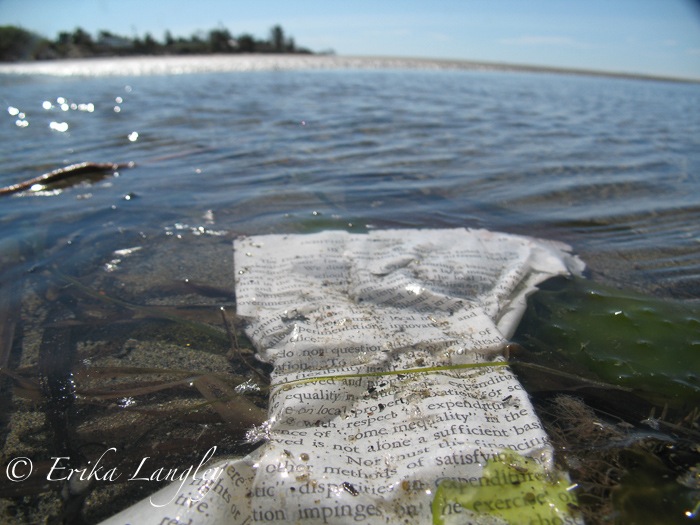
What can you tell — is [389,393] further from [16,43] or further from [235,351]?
[16,43]

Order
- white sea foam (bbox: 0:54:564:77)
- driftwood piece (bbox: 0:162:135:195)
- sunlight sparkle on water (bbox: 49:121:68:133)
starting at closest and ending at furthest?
1. driftwood piece (bbox: 0:162:135:195)
2. sunlight sparkle on water (bbox: 49:121:68:133)
3. white sea foam (bbox: 0:54:564:77)

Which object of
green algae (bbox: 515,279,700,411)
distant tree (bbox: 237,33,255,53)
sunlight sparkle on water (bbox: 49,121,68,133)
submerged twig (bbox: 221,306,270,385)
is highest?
distant tree (bbox: 237,33,255,53)

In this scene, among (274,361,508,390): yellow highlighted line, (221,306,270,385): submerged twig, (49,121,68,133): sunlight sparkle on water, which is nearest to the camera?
(274,361,508,390): yellow highlighted line

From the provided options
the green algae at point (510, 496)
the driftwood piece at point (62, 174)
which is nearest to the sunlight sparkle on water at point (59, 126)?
the driftwood piece at point (62, 174)

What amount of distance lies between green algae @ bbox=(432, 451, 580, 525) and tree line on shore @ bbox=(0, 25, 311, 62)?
31.4m

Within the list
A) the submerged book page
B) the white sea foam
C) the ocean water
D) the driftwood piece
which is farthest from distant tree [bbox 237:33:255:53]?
the submerged book page

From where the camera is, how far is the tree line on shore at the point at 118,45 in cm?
2519

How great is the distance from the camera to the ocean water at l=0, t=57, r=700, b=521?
151 cm

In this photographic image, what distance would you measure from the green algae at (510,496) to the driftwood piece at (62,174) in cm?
339

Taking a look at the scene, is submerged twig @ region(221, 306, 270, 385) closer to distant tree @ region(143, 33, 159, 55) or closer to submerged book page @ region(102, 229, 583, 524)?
submerged book page @ region(102, 229, 583, 524)

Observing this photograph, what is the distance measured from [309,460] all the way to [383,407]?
28 cm

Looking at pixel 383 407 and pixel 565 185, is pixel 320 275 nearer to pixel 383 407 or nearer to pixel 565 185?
pixel 383 407

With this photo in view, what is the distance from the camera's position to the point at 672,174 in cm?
395

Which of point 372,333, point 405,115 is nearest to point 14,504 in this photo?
point 372,333
